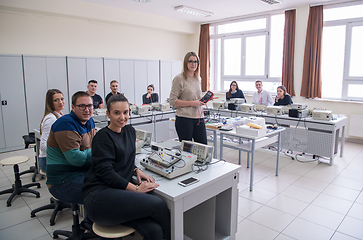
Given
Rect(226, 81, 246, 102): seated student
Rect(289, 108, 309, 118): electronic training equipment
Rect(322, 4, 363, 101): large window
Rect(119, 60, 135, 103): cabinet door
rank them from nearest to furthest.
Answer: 1. Rect(289, 108, 309, 118): electronic training equipment
2. Rect(322, 4, 363, 101): large window
3. Rect(226, 81, 246, 102): seated student
4. Rect(119, 60, 135, 103): cabinet door

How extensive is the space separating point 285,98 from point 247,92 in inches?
89.2

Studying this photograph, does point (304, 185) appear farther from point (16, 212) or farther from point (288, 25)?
point (288, 25)

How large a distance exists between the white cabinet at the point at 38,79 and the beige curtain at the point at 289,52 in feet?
17.0

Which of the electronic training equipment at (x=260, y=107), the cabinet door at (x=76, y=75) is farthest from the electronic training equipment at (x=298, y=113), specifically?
the cabinet door at (x=76, y=75)

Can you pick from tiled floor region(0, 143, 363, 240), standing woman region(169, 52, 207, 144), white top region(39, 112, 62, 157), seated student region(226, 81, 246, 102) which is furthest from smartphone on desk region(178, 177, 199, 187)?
seated student region(226, 81, 246, 102)

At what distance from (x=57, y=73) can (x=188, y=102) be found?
3881 millimetres

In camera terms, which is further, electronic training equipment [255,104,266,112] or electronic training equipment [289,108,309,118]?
electronic training equipment [255,104,266,112]

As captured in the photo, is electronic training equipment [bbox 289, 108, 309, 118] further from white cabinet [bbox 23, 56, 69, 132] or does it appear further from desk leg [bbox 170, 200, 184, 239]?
white cabinet [bbox 23, 56, 69, 132]

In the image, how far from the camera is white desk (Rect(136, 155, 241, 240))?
1.68 metres

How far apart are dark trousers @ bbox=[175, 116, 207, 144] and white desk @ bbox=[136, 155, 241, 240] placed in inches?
29.0

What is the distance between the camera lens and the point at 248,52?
752 cm

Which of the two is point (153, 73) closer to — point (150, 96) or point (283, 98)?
point (150, 96)

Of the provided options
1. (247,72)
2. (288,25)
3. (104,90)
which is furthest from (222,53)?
(104,90)

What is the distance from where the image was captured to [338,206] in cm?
290
